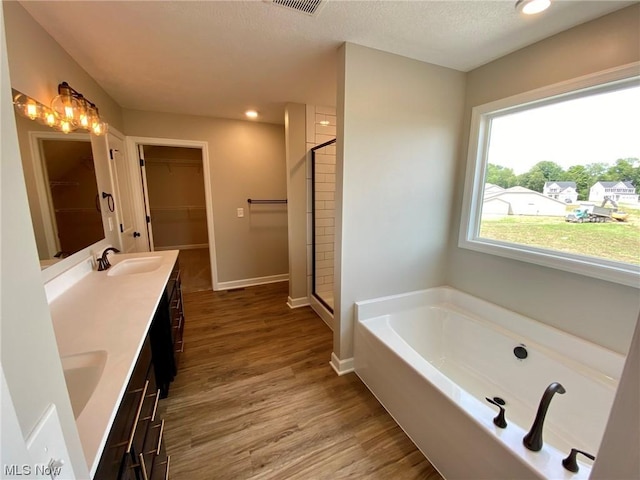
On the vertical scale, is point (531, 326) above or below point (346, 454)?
above

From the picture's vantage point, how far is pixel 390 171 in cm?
205

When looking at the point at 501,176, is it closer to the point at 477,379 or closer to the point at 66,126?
the point at 477,379

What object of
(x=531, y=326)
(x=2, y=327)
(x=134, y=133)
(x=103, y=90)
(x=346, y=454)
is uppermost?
(x=103, y=90)

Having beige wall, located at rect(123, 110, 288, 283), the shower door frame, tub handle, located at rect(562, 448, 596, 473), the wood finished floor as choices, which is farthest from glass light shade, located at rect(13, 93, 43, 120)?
tub handle, located at rect(562, 448, 596, 473)

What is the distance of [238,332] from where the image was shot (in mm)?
2777

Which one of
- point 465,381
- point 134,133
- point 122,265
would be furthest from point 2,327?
point 134,133

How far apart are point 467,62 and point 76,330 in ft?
9.78

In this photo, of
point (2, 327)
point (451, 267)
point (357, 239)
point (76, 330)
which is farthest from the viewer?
point (451, 267)

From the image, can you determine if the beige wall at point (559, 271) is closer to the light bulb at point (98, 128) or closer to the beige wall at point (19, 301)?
the beige wall at point (19, 301)

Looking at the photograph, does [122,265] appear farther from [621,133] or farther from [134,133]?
[621,133]

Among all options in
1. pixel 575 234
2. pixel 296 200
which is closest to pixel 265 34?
pixel 296 200

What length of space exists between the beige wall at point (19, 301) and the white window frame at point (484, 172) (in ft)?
7.80

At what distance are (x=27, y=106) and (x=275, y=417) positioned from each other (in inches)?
91.1

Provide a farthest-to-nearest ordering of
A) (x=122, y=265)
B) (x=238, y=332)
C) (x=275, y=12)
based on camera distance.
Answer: (x=238, y=332)
(x=122, y=265)
(x=275, y=12)
